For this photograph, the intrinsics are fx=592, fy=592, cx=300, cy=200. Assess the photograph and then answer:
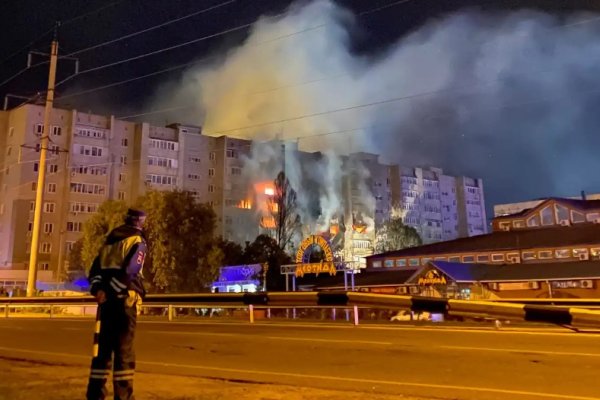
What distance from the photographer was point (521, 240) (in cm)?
4694

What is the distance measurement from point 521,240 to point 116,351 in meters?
45.1

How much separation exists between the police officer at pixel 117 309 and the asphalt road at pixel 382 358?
2794 millimetres

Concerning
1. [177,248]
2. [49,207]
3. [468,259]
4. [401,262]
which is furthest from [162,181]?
[468,259]

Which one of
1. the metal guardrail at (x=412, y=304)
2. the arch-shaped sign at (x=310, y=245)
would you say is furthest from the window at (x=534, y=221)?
the metal guardrail at (x=412, y=304)

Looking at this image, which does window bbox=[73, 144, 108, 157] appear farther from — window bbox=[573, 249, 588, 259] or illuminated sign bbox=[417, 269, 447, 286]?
window bbox=[573, 249, 588, 259]

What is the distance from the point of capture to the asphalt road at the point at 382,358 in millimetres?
7918

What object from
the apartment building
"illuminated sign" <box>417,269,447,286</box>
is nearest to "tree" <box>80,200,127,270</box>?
"illuminated sign" <box>417,269,447,286</box>

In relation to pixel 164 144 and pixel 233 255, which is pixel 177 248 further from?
pixel 164 144

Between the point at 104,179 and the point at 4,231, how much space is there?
54.5 feet

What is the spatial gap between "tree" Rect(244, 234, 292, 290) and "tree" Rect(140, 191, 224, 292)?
974 cm

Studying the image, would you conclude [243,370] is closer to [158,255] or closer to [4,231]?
[158,255]

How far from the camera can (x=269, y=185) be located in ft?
349

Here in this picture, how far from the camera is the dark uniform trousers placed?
6.21 metres

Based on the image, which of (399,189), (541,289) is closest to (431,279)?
(541,289)
